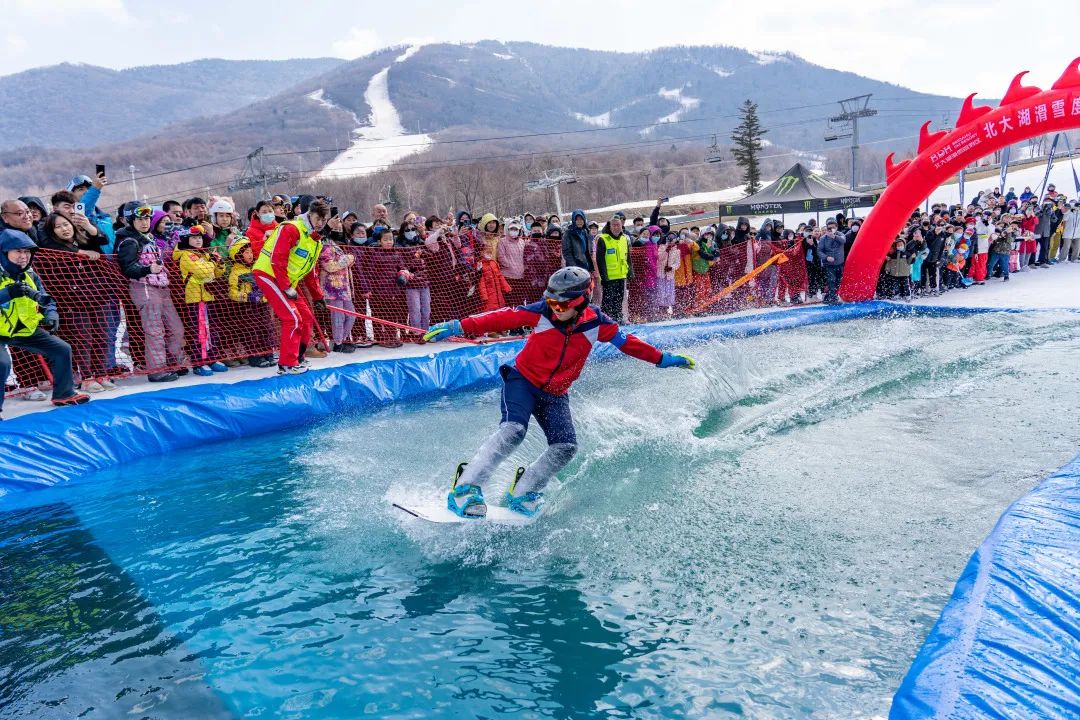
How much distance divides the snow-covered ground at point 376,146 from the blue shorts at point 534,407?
114 meters

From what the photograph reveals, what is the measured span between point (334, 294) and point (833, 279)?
9.21 meters

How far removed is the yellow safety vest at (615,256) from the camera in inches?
405

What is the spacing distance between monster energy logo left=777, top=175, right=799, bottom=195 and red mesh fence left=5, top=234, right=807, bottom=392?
562 inches

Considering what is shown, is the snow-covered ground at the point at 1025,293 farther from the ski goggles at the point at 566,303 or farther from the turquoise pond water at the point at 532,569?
the ski goggles at the point at 566,303

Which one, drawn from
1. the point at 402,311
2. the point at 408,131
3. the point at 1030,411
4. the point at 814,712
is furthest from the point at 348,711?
the point at 408,131

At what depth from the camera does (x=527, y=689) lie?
2840mm

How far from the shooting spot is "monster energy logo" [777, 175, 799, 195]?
25.4 meters

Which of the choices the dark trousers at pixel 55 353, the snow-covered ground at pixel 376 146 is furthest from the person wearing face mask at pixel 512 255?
the snow-covered ground at pixel 376 146

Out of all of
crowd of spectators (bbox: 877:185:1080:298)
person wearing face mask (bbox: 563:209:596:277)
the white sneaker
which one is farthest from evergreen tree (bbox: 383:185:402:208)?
the white sneaker

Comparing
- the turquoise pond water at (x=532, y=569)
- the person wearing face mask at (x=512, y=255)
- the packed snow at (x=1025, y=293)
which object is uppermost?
the person wearing face mask at (x=512, y=255)

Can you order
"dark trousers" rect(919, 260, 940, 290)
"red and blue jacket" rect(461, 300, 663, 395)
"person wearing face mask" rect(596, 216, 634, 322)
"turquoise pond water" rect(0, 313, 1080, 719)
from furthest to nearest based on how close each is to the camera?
"dark trousers" rect(919, 260, 940, 290) < "person wearing face mask" rect(596, 216, 634, 322) < "red and blue jacket" rect(461, 300, 663, 395) < "turquoise pond water" rect(0, 313, 1080, 719)

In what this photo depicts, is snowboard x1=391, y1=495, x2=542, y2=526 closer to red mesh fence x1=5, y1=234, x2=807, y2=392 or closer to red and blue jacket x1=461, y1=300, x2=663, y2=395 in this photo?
red and blue jacket x1=461, y1=300, x2=663, y2=395

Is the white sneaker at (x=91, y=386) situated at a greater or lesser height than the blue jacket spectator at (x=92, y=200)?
lesser

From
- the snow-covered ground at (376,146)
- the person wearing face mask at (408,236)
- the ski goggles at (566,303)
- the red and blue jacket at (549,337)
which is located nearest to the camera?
the ski goggles at (566,303)
